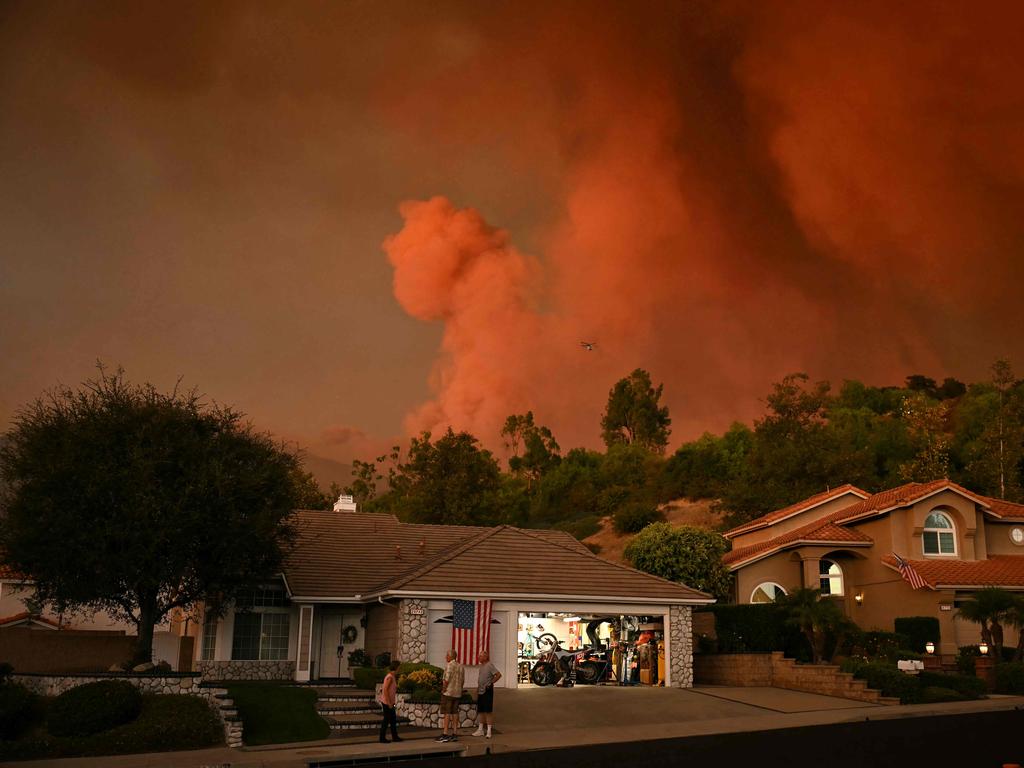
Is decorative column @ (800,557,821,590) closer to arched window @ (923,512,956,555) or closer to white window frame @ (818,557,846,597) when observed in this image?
white window frame @ (818,557,846,597)

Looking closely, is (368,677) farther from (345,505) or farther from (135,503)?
(345,505)

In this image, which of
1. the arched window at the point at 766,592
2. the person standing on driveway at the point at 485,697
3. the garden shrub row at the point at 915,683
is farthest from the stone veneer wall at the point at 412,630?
the arched window at the point at 766,592

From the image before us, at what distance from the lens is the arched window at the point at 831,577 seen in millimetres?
40125

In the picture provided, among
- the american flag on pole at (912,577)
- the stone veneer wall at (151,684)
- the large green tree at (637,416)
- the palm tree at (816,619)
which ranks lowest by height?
the stone veneer wall at (151,684)

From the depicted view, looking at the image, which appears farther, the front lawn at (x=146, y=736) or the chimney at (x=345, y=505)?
the chimney at (x=345, y=505)

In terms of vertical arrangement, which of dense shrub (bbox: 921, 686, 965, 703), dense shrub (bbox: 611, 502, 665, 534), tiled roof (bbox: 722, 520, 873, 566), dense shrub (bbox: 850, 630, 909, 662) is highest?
dense shrub (bbox: 611, 502, 665, 534)

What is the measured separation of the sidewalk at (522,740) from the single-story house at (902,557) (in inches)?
384

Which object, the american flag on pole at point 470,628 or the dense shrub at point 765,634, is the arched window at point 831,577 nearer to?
the dense shrub at point 765,634

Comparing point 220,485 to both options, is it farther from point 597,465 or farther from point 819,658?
point 597,465

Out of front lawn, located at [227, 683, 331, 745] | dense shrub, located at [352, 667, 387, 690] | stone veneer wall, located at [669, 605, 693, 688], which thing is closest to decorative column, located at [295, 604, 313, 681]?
dense shrub, located at [352, 667, 387, 690]

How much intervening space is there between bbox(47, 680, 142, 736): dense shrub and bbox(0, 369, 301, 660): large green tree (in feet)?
12.2

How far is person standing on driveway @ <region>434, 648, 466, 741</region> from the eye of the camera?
21.2m

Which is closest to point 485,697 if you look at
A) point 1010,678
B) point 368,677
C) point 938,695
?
point 368,677

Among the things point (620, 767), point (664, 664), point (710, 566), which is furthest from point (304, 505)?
point (620, 767)
